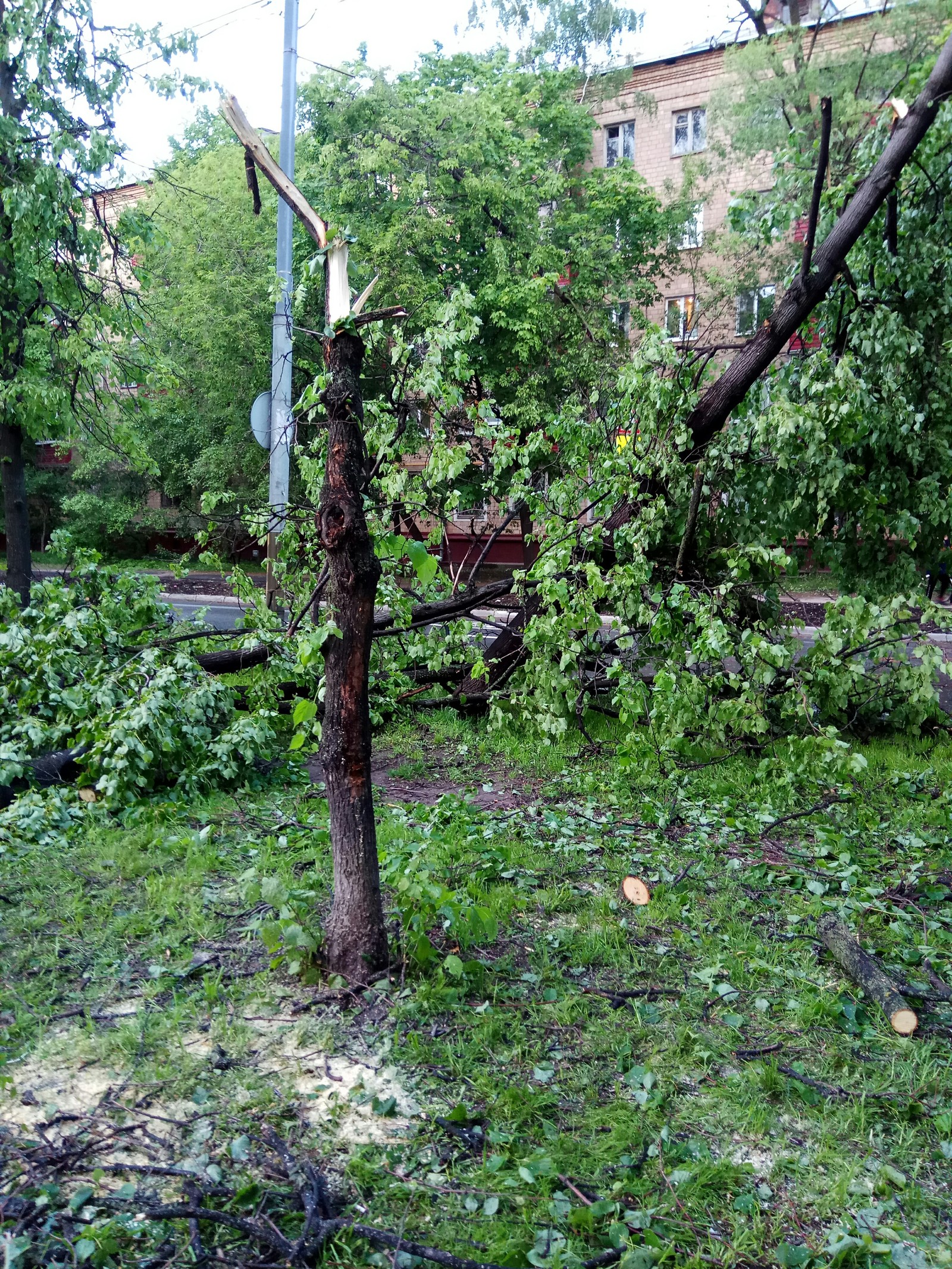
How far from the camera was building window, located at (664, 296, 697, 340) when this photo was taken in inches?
289

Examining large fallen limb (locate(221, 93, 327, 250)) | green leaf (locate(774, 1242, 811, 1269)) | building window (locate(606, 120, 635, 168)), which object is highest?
building window (locate(606, 120, 635, 168))

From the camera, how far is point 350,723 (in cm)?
331

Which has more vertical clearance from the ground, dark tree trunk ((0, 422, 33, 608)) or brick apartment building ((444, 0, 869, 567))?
brick apartment building ((444, 0, 869, 567))

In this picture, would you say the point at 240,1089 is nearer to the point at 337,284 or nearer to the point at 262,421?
the point at 337,284

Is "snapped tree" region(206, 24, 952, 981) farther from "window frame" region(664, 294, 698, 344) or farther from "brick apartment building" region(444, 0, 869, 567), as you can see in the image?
"brick apartment building" region(444, 0, 869, 567)

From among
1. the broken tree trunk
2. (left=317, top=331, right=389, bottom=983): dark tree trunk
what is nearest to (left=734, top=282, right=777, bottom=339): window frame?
the broken tree trunk

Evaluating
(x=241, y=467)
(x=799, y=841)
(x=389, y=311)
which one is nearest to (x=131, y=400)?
(x=389, y=311)

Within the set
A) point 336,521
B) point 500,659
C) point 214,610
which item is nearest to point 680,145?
point 214,610

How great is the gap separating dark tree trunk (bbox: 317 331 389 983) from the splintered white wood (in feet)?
1.02

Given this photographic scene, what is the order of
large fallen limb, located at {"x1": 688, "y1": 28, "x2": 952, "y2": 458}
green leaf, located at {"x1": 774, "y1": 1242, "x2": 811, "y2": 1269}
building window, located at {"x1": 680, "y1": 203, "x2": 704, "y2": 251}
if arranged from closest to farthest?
green leaf, located at {"x1": 774, "y1": 1242, "x2": 811, "y2": 1269}
large fallen limb, located at {"x1": 688, "y1": 28, "x2": 952, "y2": 458}
building window, located at {"x1": 680, "y1": 203, "x2": 704, "y2": 251}

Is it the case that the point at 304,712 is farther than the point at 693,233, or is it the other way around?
the point at 693,233

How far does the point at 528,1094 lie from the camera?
272cm

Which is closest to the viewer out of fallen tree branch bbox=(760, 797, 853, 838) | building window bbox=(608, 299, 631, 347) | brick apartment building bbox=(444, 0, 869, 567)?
Result: fallen tree branch bbox=(760, 797, 853, 838)

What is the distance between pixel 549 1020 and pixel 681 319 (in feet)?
29.4
